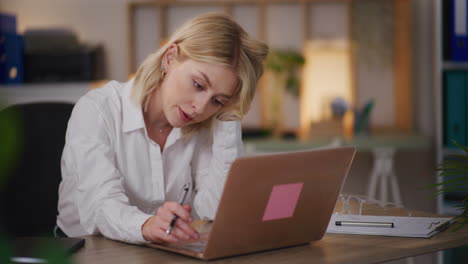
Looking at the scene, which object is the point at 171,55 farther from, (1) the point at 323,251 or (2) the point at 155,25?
(2) the point at 155,25

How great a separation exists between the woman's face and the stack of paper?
38 cm

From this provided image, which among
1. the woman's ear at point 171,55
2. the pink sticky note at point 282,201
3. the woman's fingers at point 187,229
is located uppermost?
the woman's ear at point 171,55

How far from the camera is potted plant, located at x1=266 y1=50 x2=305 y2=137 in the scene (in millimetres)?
3604

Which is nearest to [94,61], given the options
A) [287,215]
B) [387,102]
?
[387,102]

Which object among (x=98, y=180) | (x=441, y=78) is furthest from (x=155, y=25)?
(x=98, y=180)

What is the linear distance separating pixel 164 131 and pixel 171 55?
0.74ft

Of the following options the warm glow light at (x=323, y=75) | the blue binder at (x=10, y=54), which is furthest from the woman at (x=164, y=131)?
the warm glow light at (x=323, y=75)

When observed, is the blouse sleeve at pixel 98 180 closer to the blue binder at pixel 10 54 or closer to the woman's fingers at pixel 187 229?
the woman's fingers at pixel 187 229

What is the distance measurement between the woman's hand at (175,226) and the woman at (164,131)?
0.09 meters

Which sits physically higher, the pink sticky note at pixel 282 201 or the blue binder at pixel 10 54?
the blue binder at pixel 10 54

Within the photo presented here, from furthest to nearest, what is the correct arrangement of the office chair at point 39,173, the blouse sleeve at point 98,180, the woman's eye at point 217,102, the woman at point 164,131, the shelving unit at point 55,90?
the shelving unit at point 55,90 → the office chair at point 39,173 → the woman's eye at point 217,102 → the woman at point 164,131 → the blouse sleeve at point 98,180

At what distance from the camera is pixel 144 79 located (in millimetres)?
1446

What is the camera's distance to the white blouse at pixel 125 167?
119 centimetres

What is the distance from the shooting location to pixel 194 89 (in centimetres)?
134
